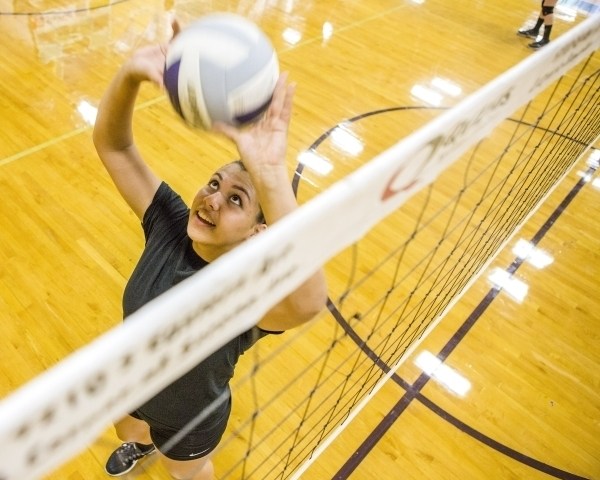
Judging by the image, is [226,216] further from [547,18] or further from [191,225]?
[547,18]

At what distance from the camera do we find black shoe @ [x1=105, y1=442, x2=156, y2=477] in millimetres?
2076

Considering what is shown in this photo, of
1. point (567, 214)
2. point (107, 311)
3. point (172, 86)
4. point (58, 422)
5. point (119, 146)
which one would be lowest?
point (107, 311)

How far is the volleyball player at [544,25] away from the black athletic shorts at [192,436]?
18.7 feet

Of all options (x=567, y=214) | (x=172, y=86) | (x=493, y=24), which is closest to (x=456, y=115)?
(x=172, y=86)

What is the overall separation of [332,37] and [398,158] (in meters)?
4.98

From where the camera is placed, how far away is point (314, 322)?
8.85 feet

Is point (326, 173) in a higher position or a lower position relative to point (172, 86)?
lower

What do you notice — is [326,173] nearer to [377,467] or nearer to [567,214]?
[567,214]

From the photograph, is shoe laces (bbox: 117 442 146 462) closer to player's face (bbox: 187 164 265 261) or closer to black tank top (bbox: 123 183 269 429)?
black tank top (bbox: 123 183 269 429)

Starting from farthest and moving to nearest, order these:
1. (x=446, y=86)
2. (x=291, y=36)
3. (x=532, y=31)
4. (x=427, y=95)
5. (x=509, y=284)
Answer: (x=532, y=31) → (x=291, y=36) → (x=446, y=86) → (x=427, y=95) → (x=509, y=284)

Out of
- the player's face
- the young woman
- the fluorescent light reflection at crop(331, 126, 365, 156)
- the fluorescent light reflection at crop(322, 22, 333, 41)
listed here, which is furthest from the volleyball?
the fluorescent light reflection at crop(322, 22, 333, 41)


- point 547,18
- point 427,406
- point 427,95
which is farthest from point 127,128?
point 547,18

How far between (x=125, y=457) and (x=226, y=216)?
1356mm

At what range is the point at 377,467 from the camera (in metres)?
2.25
